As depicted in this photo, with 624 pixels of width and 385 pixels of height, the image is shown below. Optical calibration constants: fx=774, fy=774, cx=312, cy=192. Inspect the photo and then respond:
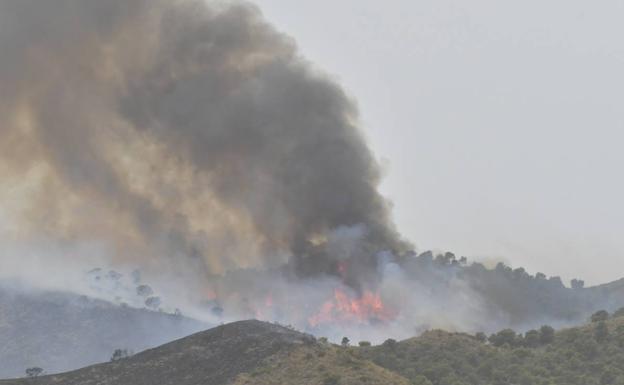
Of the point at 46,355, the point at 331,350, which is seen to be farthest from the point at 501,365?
the point at 46,355

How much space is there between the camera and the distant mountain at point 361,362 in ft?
191

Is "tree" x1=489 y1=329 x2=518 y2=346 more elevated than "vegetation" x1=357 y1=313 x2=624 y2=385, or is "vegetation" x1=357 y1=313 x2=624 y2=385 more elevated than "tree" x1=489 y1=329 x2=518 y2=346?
"tree" x1=489 y1=329 x2=518 y2=346

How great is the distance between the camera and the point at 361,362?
5938cm

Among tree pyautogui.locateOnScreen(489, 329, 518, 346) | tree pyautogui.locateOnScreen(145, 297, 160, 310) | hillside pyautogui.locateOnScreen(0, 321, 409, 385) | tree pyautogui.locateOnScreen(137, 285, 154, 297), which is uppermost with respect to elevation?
tree pyautogui.locateOnScreen(137, 285, 154, 297)

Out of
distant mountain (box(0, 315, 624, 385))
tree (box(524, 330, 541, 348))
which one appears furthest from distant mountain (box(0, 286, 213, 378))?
tree (box(524, 330, 541, 348))

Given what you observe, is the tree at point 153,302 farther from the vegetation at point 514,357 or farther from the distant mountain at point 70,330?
the vegetation at point 514,357

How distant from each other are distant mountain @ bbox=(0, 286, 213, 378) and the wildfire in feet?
61.9

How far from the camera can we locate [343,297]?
124 m

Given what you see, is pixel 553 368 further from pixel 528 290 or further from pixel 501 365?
pixel 528 290

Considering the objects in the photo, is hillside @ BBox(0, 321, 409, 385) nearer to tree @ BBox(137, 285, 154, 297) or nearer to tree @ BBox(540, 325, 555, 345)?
tree @ BBox(540, 325, 555, 345)

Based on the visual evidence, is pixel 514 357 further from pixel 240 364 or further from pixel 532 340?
pixel 240 364

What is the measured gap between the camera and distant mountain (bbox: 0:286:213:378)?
377 ft

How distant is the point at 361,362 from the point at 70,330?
77295 mm

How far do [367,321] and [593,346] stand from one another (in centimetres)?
5662
